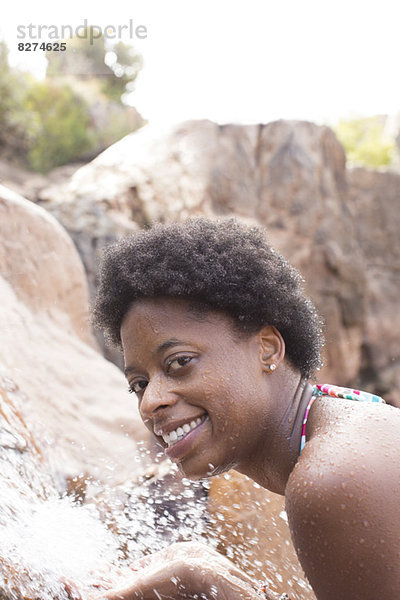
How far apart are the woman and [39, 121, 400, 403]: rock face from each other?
5.32 metres

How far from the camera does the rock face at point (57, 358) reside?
9.72ft

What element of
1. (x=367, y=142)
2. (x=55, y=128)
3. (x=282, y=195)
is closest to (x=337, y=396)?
(x=282, y=195)

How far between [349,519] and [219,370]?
21.3 inches

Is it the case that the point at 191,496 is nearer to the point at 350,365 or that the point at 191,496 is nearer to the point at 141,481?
the point at 141,481

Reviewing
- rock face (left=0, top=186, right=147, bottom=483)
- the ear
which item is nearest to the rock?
rock face (left=0, top=186, right=147, bottom=483)

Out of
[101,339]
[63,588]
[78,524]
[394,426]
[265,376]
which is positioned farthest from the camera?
[101,339]

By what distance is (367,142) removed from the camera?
21.8 meters

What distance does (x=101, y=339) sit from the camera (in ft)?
17.7

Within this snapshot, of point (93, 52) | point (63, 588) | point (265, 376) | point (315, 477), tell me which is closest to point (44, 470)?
point (63, 588)

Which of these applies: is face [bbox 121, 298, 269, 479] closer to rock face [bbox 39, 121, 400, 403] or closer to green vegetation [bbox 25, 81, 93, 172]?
rock face [bbox 39, 121, 400, 403]

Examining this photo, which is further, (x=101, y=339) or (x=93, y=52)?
(x=93, y=52)

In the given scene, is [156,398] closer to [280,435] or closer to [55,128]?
[280,435]

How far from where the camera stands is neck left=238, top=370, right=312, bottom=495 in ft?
5.99

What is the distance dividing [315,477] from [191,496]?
1411 mm
